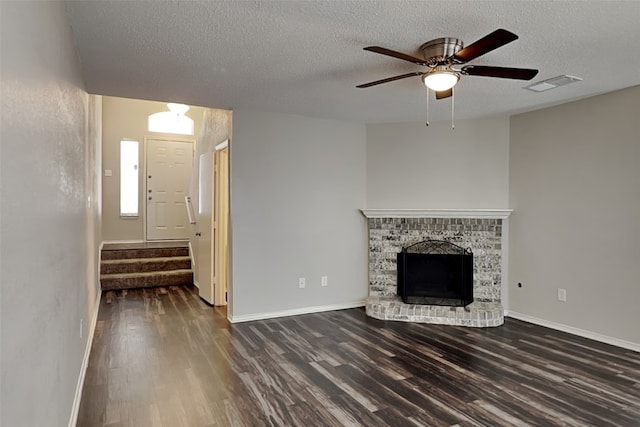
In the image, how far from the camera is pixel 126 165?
24.6 feet

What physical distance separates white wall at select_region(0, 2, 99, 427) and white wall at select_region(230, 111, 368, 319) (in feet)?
6.94

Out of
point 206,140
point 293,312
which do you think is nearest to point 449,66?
point 293,312

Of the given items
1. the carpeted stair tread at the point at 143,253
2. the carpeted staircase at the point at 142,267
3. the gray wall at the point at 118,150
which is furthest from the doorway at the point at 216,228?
the gray wall at the point at 118,150

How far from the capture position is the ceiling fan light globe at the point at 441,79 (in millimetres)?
2650

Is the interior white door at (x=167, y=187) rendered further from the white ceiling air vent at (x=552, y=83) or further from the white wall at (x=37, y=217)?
the white ceiling air vent at (x=552, y=83)

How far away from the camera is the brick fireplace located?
4488 mm

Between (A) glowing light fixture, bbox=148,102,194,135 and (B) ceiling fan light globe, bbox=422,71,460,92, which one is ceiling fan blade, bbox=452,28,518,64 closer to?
(B) ceiling fan light globe, bbox=422,71,460,92

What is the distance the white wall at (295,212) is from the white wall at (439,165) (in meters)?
0.28

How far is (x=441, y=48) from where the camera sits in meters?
2.63

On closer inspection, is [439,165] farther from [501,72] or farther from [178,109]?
[178,109]

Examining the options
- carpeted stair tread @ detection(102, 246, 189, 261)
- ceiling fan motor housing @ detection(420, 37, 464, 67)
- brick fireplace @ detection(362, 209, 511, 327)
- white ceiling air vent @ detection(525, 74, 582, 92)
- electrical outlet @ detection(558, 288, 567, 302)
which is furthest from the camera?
carpeted stair tread @ detection(102, 246, 189, 261)

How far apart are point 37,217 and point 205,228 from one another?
161 inches

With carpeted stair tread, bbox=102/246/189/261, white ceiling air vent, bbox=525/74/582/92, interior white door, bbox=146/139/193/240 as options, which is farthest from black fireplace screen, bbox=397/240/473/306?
interior white door, bbox=146/139/193/240

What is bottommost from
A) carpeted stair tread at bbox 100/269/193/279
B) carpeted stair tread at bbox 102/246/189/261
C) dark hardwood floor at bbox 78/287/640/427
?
dark hardwood floor at bbox 78/287/640/427
